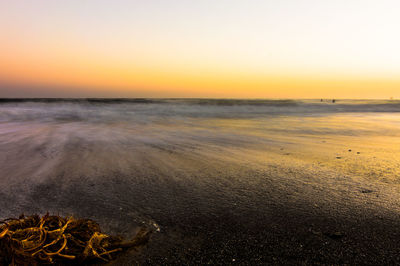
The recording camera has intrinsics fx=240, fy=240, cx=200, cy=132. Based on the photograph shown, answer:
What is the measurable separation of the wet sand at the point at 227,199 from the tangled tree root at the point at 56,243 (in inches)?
7.3

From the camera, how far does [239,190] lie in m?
3.89

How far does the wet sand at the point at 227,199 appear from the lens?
8.09ft

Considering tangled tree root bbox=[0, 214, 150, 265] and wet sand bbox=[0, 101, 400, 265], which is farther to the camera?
wet sand bbox=[0, 101, 400, 265]

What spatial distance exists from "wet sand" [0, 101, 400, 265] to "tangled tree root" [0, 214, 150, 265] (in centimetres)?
19


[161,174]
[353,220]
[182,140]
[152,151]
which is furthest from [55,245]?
[182,140]

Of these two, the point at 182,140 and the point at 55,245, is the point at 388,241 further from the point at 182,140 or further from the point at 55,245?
the point at 182,140

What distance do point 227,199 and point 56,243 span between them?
220 cm

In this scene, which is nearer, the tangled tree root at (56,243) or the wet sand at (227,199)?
the tangled tree root at (56,243)

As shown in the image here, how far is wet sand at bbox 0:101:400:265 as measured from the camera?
2.47m

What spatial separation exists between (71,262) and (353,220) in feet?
10.4

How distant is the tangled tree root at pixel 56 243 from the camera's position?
2092mm

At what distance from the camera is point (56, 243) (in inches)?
89.9

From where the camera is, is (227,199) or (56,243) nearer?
(56,243)

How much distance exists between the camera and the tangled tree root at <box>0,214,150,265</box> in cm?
209
